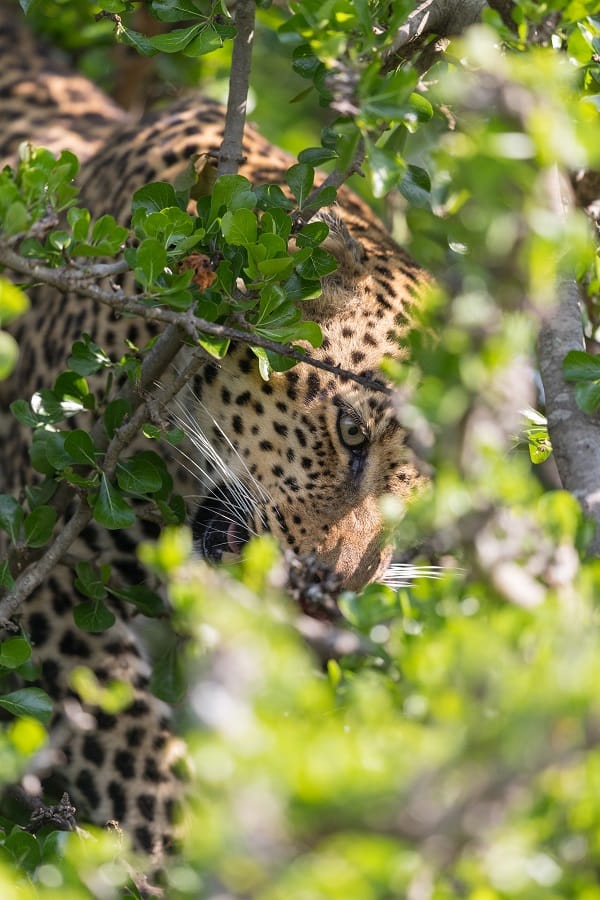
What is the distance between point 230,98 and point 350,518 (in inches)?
51.8

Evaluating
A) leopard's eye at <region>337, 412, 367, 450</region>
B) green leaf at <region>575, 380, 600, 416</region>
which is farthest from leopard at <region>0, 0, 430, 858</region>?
green leaf at <region>575, 380, 600, 416</region>

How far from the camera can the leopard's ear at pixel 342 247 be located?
12.7 feet

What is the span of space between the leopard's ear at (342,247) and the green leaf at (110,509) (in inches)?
47.9

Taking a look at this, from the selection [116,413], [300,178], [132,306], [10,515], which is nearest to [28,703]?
[10,515]

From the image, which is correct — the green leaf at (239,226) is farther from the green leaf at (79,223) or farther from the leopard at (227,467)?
the leopard at (227,467)

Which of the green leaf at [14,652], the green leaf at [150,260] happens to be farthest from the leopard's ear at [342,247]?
the green leaf at [14,652]

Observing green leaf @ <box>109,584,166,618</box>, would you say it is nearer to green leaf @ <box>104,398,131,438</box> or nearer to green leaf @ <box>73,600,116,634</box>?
green leaf @ <box>73,600,116,634</box>

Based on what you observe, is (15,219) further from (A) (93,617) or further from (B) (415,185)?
(A) (93,617)

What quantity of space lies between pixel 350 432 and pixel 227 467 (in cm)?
42

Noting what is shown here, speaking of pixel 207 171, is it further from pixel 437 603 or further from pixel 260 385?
pixel 437 603

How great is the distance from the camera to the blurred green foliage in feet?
4.81

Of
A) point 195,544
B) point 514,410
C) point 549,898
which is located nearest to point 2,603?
point 195,544

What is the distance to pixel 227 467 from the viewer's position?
4020 millimetres

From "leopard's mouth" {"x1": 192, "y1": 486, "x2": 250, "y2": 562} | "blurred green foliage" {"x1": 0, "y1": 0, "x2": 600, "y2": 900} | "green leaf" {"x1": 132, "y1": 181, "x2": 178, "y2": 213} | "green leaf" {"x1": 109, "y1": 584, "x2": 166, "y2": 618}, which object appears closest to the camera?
"blurred green foliage" {"x1": 0, "y1": 0, "x2": 600, "y2": 900}
